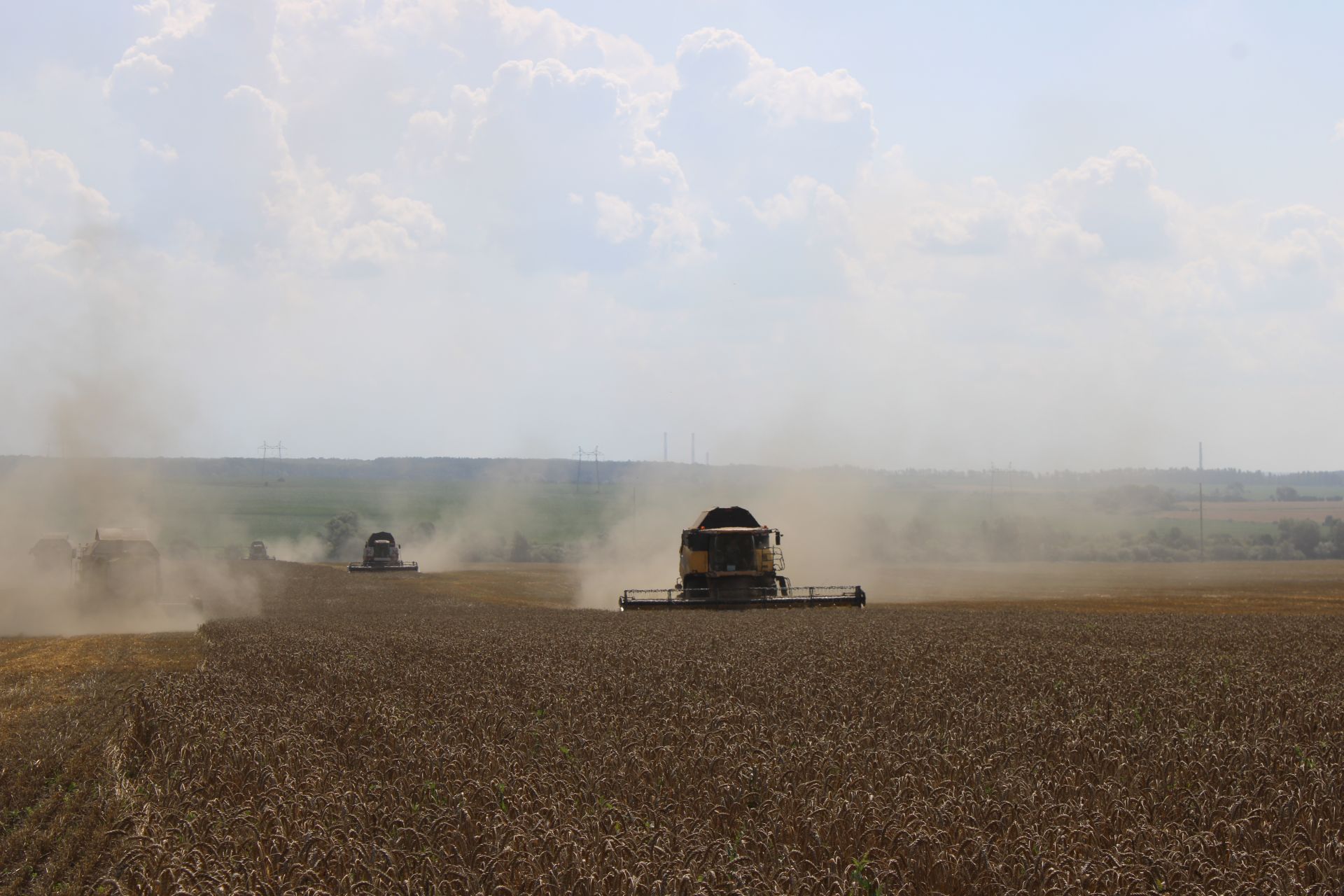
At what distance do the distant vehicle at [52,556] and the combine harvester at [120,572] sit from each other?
11.2 feet

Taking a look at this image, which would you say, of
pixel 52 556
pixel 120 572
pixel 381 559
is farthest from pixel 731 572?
pixel 381 559

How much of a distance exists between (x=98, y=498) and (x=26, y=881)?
172 ft

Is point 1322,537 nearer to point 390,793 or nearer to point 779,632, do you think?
point 779,632

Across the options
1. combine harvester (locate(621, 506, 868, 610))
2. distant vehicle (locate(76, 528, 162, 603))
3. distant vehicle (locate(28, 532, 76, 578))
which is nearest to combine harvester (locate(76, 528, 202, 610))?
distant vehicle (locate(76, 528, 162, 603))

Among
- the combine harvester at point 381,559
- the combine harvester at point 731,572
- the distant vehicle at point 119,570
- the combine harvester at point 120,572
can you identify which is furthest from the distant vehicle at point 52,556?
the combine harvester at point 381,559

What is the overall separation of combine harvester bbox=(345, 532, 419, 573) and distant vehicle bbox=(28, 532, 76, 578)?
36.6 meters

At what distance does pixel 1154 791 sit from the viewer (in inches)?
426

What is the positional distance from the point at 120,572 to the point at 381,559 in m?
42.6

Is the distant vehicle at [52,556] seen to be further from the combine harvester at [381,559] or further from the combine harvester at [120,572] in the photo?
the combine harvester at [381,559]

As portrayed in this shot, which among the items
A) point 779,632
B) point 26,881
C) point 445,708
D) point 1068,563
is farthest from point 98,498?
point 1068,563

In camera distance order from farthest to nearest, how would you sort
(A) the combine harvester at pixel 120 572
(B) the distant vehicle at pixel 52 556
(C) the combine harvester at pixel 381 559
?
(C) the combine harvester at pixel 381 559, (B) the distant vehicle at pixel 52 556, (A) the combine harvester at pixel 120 572

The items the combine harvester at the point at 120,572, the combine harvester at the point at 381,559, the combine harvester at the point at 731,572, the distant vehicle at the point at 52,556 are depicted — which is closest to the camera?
the combine harvester at the point at 731,572

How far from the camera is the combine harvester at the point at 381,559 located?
285 ft

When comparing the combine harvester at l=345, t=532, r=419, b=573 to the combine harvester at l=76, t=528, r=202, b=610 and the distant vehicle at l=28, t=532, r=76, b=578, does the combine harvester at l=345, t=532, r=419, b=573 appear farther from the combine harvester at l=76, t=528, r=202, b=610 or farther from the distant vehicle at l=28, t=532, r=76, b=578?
the combine harvester at l=76, t=528, r=202, b=610
